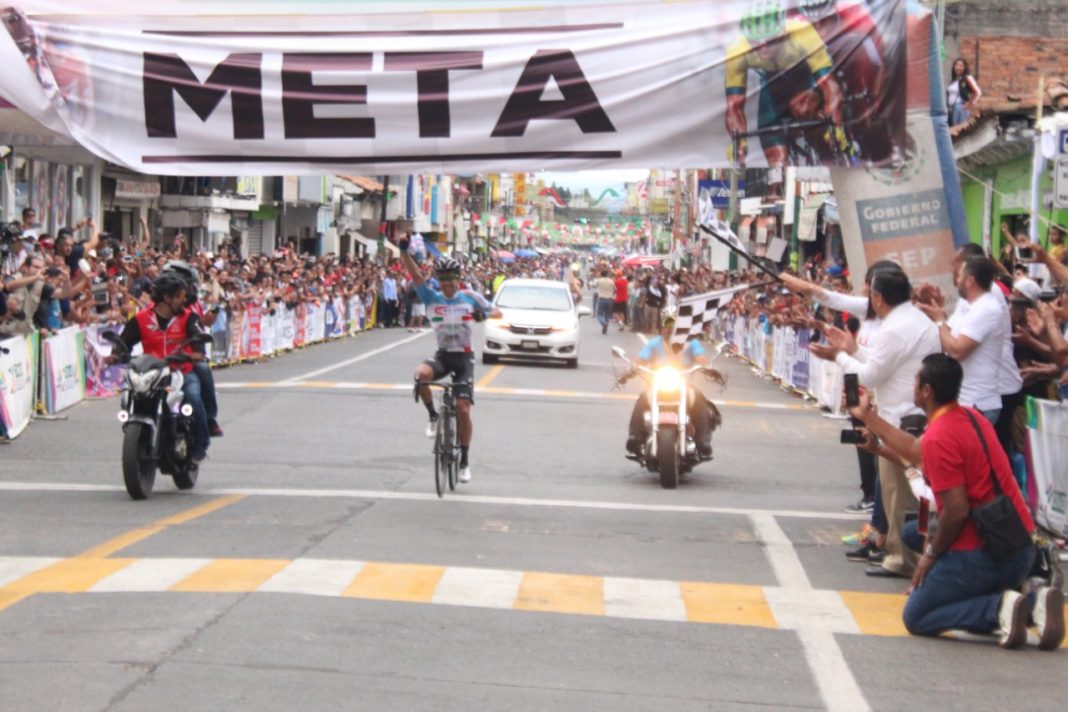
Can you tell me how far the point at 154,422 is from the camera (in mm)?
12000

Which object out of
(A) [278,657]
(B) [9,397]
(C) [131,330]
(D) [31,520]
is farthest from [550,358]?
(A) [278,657]

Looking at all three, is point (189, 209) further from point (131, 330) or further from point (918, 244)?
point (918, 244)

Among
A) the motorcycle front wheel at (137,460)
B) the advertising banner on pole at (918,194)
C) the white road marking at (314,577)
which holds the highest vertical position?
the advertising banner on pole at (918,194)

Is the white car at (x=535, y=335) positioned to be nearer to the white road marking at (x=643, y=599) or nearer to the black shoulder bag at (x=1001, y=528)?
the white road marking at (x=643, y=599)

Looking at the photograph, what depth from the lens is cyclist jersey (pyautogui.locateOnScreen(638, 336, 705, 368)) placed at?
1464 cm

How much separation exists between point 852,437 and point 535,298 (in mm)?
23249

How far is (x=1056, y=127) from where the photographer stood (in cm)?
1235

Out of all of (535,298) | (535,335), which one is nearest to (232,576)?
(535,335)

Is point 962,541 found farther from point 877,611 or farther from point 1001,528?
point 877,611

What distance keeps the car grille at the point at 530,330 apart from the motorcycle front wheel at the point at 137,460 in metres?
18.7

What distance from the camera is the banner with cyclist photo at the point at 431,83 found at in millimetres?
9469

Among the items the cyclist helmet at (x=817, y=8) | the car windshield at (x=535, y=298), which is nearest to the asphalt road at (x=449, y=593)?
the cyclist helmet at (x=817, y=8)

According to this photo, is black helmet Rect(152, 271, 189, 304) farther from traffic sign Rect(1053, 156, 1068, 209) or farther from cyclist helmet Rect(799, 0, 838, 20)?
traffic sign Rect(1053, 156, 1068, 209)

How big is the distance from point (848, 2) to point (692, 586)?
11.4ft
